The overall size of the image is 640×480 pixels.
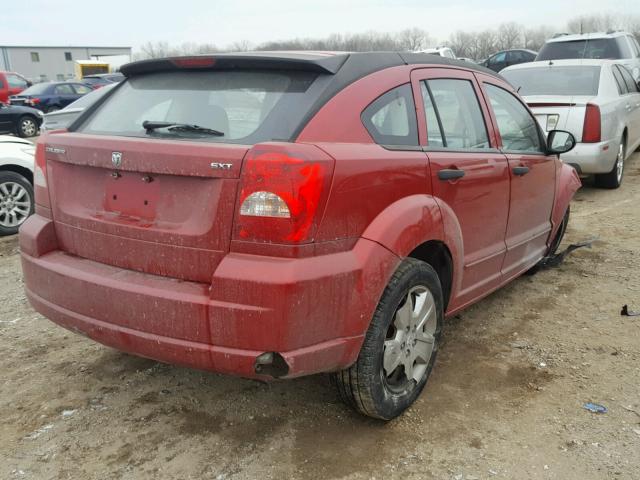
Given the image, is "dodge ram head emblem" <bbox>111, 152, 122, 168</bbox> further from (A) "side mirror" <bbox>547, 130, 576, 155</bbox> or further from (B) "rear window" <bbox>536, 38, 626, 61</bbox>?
(B) "rear window" <bbox>536, 38, 626, 61</bbox>

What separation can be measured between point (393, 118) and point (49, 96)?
1966 centimetres

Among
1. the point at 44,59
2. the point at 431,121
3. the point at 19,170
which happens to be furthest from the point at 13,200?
the point at 44,59

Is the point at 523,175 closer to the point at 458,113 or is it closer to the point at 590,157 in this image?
the point at 458,113

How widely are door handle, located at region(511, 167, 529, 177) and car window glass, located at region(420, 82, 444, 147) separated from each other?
77cm

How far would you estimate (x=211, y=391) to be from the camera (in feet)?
10.4

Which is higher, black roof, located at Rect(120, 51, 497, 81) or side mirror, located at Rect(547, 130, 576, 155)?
black roof, located at Rect(120, 51, 497, 81)

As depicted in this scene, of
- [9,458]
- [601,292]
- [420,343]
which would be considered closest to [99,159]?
[9,458]

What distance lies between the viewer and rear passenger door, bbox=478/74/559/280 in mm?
3723

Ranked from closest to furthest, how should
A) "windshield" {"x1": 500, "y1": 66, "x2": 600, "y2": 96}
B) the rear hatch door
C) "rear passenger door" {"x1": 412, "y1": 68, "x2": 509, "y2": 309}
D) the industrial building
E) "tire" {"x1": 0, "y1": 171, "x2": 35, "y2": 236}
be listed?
1. the rear hatch door
2. "rear passenger door" {"x1": 412, "y1": 68, "x2": 509, "y2": 309}
3. "tire" {"x1": 0, "y1": 171, "x2": 35, "y2": 236}
4. "windshield" {"x1": 500, "y1": 66, "x2": 600, "y2": 96}
5. the industrial building

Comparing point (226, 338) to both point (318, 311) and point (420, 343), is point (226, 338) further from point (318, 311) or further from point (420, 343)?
point (420, 343)

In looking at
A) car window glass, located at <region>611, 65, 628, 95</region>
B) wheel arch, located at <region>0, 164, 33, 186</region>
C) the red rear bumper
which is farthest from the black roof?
car window glass, located at <region>611, 65, 628, 95</region>

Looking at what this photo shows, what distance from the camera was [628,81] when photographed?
8539mm

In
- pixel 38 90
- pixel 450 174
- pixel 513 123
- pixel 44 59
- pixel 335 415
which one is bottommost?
pixel 335 415

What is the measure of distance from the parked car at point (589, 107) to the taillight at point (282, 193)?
5.75m
